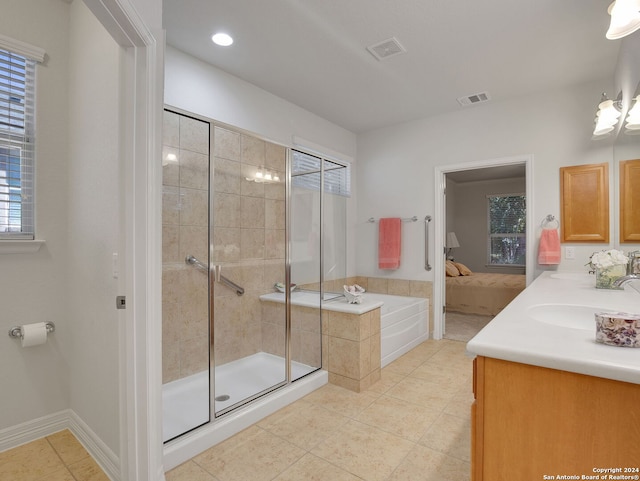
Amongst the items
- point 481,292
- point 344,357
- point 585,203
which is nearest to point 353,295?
point 344,357

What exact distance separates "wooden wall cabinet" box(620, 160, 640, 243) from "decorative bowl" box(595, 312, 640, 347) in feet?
5.35

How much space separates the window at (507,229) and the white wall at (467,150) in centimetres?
390

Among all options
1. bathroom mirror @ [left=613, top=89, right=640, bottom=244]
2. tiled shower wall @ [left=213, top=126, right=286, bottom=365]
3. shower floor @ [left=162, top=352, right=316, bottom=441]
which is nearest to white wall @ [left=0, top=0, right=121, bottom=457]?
shower floor @ [left=162, top=352, right=316, bottom=441]

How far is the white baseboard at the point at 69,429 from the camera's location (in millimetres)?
1638

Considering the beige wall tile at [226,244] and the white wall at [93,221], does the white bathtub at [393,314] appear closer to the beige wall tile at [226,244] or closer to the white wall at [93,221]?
the beige wall tile at [226,244]

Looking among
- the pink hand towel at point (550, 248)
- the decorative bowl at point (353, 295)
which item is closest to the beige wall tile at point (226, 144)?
the decorative bowl at point (353, 295)

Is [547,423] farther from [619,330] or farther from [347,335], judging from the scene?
[347,335]

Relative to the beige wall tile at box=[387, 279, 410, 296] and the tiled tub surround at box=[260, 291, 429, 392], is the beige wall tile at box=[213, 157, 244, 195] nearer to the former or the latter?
the tiled tub surround at box=[260, 291, 429, 392]

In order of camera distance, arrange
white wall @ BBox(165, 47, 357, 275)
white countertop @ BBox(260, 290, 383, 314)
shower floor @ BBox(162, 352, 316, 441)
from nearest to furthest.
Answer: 1. shower floor @ BBox(162, 352, 316, 441)
2. white wall @ BBox(165, 47, 357, 275)
3. white countertop @ BBox(260, 290, 383, 314)

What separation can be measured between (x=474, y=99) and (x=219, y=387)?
354cm

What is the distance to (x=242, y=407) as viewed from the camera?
6.86ft

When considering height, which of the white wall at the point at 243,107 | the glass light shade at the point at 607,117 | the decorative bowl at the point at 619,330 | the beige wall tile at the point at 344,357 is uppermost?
the white wall at the point at 243,107

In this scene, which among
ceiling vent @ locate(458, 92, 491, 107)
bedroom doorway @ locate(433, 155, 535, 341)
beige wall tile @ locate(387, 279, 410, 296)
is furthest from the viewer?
bedroom doorway @ locate(433, 155, 535, 341)

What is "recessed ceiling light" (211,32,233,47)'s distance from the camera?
91.4 inches
